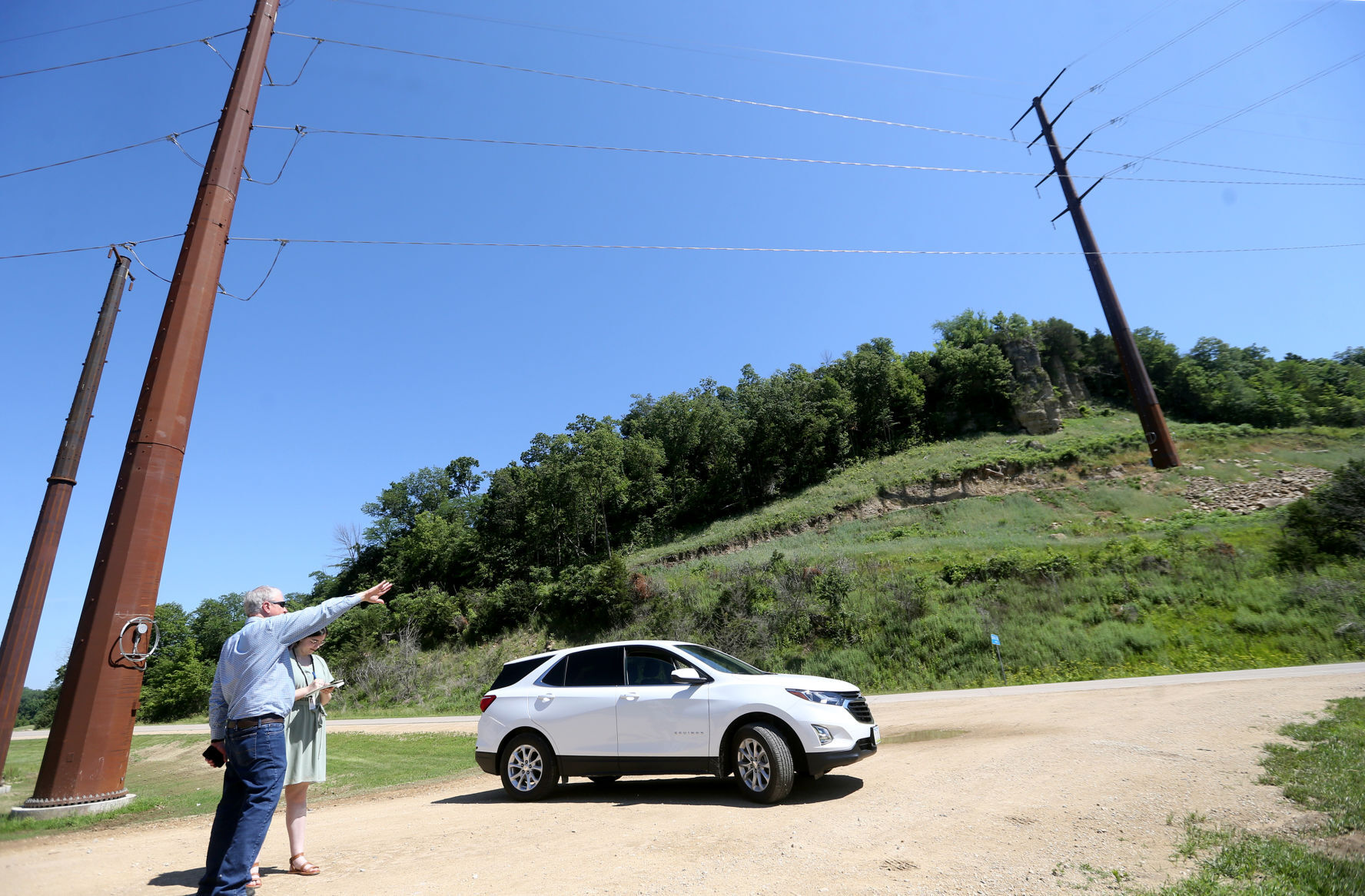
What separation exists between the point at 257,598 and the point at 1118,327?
17300mm

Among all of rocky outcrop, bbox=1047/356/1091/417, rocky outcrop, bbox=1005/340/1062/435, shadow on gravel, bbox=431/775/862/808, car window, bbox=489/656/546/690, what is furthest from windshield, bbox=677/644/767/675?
rocky outcrop, bbox=1047/356/1091/417

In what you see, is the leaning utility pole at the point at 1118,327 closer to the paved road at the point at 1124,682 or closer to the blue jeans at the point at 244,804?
the paved road at the point at 1124,682

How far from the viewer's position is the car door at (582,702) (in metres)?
7.70

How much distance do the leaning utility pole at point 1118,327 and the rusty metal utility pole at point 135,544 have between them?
52.6 ft

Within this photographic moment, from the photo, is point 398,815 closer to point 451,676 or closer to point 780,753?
point 780,753

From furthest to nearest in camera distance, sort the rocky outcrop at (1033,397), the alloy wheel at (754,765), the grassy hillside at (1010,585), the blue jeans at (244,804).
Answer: the rocky outcrop at (1033,397)
the grassy hillside at (1010,585)
the alloy wheel at (754,765)
the blue jeans at (244,804)

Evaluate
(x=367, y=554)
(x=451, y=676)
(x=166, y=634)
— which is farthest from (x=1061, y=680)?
(x=367, y=554)

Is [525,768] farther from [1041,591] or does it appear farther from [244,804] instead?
[1041,591]

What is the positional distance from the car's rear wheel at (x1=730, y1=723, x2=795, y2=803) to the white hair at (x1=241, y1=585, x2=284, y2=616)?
15.5ft

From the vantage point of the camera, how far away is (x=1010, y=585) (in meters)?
25.6

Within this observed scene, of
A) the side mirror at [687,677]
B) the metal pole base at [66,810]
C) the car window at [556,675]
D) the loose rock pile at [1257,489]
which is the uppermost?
the loose rock pile at [1257,489]

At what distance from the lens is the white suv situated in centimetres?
682

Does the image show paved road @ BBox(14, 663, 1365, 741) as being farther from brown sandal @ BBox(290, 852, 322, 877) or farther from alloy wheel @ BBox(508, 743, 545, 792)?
brown sandal @ BBox(290, 852, 322, 877)

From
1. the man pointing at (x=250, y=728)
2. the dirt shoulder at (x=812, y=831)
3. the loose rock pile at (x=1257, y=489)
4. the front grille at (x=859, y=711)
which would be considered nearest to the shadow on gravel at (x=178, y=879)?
the dirt shoulder at (x=812, y=831)
